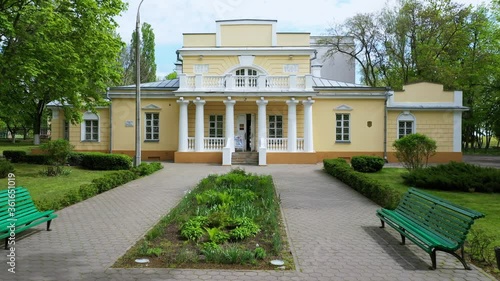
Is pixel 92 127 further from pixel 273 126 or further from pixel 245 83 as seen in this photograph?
pixel 273 126

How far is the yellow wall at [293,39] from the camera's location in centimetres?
2647

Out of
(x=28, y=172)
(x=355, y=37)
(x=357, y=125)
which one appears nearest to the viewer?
(x=28, y=172)

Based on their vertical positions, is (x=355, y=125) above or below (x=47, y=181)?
above

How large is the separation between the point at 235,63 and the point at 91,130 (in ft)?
35.9

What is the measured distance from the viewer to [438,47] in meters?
33.0

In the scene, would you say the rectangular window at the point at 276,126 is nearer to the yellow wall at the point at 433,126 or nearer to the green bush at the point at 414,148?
the yellow wall at the point at 433,126

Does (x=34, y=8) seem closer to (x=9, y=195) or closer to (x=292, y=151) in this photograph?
(x=9, y=195)

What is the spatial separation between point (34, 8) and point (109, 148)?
12.1 meters

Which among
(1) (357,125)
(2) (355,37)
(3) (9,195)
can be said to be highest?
(2) (355,37)

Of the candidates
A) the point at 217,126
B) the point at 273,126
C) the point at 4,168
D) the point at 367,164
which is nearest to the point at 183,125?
the point at 217,126

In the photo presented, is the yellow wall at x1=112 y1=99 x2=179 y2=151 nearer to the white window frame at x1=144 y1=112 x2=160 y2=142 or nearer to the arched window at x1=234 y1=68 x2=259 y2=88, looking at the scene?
the white window frame at x1=144 y1=112 x2=160 y2=142

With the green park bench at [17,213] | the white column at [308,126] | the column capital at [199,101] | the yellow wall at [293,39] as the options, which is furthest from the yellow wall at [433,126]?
the green park bench at [17,213]

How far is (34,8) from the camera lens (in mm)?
15164

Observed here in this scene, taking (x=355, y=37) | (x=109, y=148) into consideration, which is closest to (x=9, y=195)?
(x=109, y=148)
